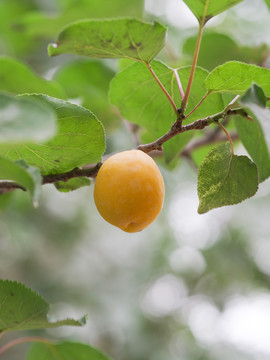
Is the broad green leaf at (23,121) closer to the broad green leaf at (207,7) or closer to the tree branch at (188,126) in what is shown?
the tree branch at (188,126)

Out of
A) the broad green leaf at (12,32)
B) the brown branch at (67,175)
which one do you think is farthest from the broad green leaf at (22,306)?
the broad green leaf at (12,32)

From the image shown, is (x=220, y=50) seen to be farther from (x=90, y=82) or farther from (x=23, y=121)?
(x=23, y=121)

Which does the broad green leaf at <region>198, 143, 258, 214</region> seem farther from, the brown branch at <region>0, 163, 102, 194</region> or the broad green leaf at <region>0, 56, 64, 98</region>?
the broad green leaf at <region>0, 56, 64, 98</region>

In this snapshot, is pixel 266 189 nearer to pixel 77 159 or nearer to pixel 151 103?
pixel 151 103

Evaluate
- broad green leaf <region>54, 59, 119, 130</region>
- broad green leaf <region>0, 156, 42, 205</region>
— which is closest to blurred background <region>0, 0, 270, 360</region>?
broad green leaf <region>54, 59, 119, 130</region>

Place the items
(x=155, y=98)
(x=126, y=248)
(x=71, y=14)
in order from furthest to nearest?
(x=126, y=248), (x=71, y=14), (x=155, y=98)

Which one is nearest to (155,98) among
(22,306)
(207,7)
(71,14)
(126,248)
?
(207,7)
